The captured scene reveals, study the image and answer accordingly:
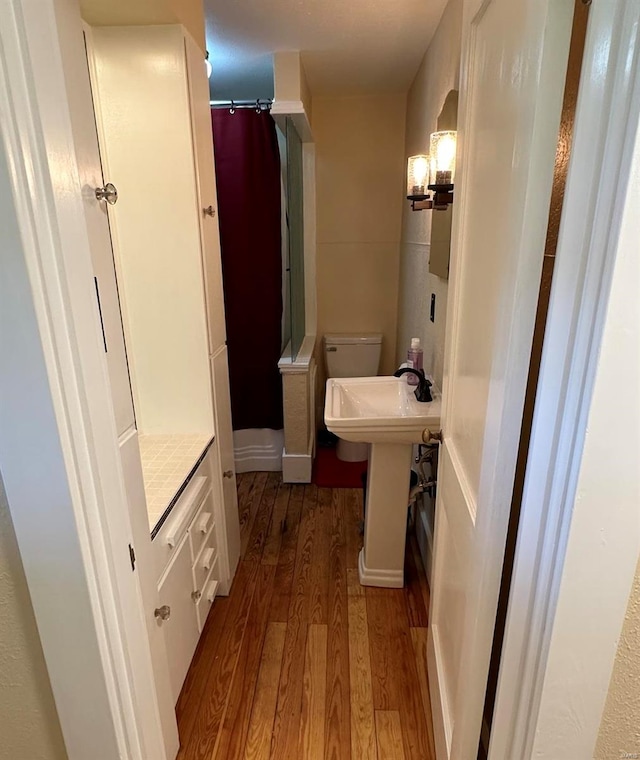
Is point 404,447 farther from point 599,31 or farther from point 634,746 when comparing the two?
point 599,31

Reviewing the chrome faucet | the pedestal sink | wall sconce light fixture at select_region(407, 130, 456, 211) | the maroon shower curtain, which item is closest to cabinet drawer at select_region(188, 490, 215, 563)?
the pedestal sink

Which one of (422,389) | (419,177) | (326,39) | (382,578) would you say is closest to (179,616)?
(382,578)

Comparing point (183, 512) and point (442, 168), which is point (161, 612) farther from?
point (442, 168)

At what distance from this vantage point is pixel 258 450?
3135 mm

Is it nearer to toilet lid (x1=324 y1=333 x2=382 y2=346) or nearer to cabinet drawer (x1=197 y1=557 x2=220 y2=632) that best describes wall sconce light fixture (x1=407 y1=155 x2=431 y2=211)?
toilet lid (x1=324 y1=333 x2=382 y2=346)

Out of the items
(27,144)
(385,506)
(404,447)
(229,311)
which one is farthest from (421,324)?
(27,144)

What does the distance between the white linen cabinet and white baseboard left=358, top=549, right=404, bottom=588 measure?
2.08 feet

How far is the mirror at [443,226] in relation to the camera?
1.63 metres

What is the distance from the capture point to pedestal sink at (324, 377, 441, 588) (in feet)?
5.85

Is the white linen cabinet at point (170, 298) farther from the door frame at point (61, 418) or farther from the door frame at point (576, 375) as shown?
the door frame at point (576, 375)

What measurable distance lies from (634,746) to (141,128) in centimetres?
198

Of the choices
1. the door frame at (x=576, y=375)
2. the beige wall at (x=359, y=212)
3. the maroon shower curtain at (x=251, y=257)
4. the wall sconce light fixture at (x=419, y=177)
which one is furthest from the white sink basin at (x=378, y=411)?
the beige wall at (x=359, y=212)

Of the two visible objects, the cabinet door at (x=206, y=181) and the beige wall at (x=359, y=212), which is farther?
the beige wall at (x=359, y=212)

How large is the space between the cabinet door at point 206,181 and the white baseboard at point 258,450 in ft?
3.97
